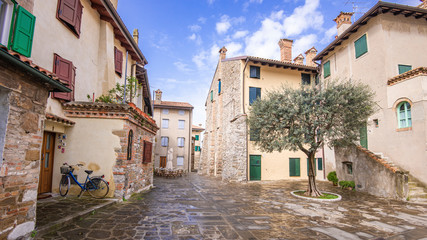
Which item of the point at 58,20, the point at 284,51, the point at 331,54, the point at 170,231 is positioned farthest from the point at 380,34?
the point at 58,20

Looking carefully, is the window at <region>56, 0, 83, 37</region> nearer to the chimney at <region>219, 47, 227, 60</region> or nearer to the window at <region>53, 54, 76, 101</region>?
the window at <region>53, 54, 76, 101</region>

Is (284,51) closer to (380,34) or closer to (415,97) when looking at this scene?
(380,34)

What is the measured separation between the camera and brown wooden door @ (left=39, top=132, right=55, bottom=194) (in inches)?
284

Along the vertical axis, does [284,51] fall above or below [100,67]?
above

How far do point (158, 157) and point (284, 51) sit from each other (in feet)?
63.8

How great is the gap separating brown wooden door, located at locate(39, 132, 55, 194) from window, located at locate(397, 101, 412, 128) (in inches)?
588

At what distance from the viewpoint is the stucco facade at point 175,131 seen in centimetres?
2996

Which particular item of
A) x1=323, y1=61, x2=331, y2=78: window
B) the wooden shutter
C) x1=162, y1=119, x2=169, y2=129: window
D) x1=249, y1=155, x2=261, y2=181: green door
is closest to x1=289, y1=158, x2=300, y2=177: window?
x1=249, y1=155, x2=261, y2=181: green door

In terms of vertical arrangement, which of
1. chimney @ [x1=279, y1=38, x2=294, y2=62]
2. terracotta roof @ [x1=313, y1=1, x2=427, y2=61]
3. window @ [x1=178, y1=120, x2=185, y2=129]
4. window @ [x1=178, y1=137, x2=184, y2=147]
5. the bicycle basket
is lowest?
the bicycle basket

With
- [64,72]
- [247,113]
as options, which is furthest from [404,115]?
[64,72]

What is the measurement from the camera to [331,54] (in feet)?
55.0

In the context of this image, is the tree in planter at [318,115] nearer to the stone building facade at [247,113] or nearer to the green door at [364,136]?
the green door at [364,136]

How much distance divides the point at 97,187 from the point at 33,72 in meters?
4.82

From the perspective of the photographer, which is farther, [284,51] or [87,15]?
[284,51]
